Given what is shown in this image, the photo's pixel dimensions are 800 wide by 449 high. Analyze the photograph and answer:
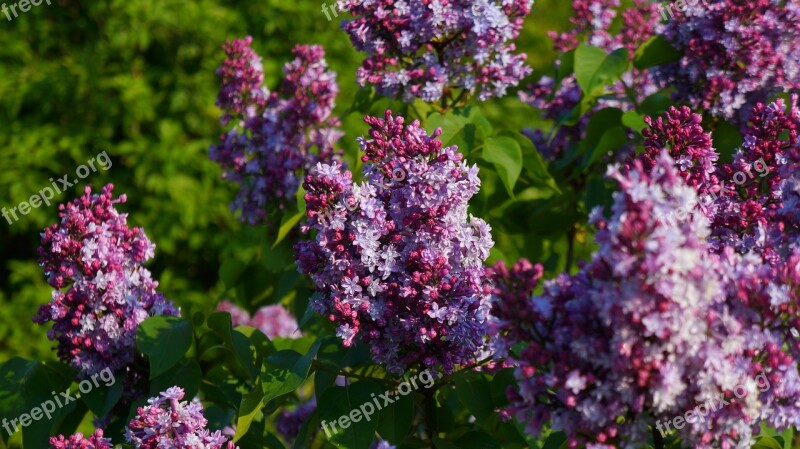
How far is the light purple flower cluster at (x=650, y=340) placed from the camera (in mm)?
1568

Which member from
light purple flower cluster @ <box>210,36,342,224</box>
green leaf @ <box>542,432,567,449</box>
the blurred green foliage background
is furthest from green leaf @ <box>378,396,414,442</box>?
the blurred green foliage background

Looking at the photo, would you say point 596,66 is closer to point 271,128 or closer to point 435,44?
point 435,44

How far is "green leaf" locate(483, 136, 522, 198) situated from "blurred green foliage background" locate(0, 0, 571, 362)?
14.2 ft

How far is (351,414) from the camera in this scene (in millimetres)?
2361

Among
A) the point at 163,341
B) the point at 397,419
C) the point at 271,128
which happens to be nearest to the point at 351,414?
the point at 397,419

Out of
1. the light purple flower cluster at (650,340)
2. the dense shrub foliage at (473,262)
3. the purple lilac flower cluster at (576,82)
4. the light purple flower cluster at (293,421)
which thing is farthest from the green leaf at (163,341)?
the purple lilac flower cluster at (576,82)

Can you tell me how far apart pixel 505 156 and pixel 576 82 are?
0.97m

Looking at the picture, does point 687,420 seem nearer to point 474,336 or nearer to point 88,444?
point 474,336

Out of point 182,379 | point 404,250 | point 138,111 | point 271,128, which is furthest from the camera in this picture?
point 138,111

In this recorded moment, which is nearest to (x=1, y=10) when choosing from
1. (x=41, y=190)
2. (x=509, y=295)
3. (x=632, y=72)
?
(x=41, y=190)

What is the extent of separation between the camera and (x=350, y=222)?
2250mm

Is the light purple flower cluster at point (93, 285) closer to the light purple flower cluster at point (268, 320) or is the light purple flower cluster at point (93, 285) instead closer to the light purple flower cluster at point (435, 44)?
the light purple flower cluster at point (435, 44)

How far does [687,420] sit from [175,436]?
1106mm

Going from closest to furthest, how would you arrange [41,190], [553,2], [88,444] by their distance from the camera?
[88,444], [41,190], [553,2]
